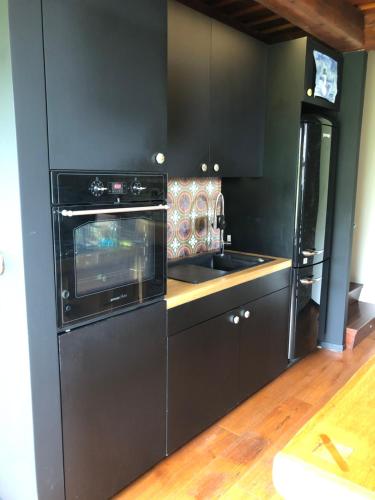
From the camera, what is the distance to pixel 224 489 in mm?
1886

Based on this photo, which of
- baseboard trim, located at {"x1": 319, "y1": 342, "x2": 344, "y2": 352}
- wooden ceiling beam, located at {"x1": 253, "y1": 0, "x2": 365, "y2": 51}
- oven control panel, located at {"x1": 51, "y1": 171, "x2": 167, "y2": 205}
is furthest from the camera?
baseboard trim, located at {"x1": 319, "y1": 342, "x2": 344, "y2": 352}

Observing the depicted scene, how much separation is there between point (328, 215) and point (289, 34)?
133 centimetres

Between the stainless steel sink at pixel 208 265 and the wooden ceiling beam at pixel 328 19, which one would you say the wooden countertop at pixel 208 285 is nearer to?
the stainless steel sink at pixel 208 265

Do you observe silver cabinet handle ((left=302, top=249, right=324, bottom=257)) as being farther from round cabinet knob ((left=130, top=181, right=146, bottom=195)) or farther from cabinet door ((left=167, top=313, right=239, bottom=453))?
round cabinet knob ((left=130, top=181, right=146, bottom=195))

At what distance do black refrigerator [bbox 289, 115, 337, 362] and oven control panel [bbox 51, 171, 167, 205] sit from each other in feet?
4.47

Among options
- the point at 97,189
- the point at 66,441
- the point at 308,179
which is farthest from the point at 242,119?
the point at 66,441

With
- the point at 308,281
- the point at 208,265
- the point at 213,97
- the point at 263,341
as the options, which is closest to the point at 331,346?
the point at 308,281

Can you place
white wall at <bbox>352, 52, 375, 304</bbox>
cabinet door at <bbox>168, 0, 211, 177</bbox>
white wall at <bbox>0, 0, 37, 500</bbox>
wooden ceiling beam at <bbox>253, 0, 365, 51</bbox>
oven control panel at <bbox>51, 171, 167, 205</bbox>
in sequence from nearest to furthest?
1. white wall at <bbox>0, 0, 37, 500</bbox>
2. oven control panel at <bbox>51, 171, 167, 205</bbox>
3. cabinet door at <bbox>168, 0, 211, 177</bbox>
4. wooden ceiling beam at <bbox>253, 0, 365, 51</bbox>
5. white wall at <bbox>352, 52, 375, 304</bbox>

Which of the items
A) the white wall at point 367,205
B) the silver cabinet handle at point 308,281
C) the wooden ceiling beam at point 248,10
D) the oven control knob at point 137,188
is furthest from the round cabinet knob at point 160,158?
the white wall at point 367,205

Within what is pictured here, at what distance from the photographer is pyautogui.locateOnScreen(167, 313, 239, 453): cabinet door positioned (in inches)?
77.4

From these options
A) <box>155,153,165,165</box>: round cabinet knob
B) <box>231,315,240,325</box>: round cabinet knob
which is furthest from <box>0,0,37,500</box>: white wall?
<box>231,315,240,325</box>: round cabinet knob

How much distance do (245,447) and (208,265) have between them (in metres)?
1.19

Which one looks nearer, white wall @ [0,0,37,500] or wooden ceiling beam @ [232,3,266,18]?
white wall @ [0,0,37,500]

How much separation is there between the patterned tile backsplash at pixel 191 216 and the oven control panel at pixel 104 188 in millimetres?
924
